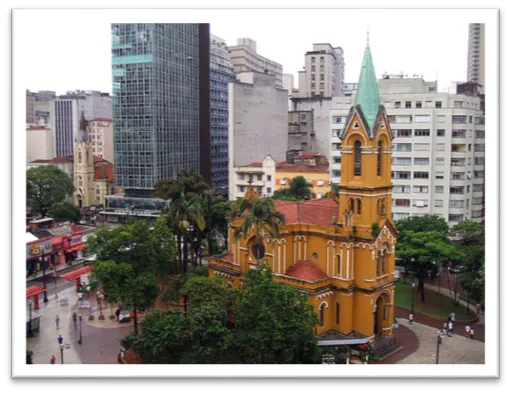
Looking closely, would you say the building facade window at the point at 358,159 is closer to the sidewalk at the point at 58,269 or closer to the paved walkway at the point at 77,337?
the paved walkway at the point at 77,337

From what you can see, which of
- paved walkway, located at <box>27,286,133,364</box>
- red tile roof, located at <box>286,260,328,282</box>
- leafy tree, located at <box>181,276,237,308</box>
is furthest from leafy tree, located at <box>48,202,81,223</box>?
red tile roof, located at <box>286,260,328,282</box>

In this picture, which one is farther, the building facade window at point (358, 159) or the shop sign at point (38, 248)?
the shop sign at point (38, 248)

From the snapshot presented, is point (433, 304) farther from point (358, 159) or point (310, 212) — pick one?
point (358, 159)

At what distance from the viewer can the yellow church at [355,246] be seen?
103 feet

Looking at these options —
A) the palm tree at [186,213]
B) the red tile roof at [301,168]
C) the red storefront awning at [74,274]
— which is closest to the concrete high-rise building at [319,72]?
the red tile roof at [301,168]

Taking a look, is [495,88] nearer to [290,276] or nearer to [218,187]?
[290,276]

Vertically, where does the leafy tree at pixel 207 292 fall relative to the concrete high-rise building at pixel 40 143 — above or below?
below

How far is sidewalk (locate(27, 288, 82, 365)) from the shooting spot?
30.0 metres

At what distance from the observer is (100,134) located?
3661 inches

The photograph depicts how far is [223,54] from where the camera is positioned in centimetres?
8100

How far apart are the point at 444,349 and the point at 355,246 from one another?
311 inches

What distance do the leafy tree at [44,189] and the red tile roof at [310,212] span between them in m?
36.4

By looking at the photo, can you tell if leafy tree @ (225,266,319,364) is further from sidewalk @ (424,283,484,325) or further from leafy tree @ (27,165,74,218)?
Answer: leafy tree @ (27,165,74,218)
